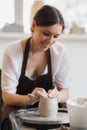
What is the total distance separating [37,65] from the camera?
150 cm

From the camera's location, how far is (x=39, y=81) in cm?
144

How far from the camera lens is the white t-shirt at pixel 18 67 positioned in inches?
55.3

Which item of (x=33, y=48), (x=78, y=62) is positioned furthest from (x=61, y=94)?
(x=78, y=62)

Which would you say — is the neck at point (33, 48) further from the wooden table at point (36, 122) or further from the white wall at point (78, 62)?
the white wall at point (78, 62)

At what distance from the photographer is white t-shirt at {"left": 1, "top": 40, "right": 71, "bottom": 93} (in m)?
1.40

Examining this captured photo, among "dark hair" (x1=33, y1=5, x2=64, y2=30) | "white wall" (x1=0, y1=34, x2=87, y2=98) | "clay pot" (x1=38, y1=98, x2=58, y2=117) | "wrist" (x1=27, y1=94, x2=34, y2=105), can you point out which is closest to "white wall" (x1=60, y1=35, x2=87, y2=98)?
"white wall" (x1=0, y1=34, x2=87, y2=98)

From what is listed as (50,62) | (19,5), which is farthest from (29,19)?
(50,62)

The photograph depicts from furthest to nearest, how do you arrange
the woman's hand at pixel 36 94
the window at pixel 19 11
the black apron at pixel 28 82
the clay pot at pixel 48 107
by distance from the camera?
1. the window at pixel 19 11
2. the black apron at pixel 28 82
3. the woman's hand at pixel 36 94
4. the clay pot at pixel 48 107

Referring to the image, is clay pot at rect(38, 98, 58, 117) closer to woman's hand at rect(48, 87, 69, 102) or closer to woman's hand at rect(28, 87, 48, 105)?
woman's hand at rect(28, 87, 48, 105)

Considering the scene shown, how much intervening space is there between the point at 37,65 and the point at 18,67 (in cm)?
12

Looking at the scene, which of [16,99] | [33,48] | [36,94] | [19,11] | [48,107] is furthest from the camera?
[19,11]

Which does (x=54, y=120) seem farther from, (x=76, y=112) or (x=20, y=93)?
(x=20, y=93)

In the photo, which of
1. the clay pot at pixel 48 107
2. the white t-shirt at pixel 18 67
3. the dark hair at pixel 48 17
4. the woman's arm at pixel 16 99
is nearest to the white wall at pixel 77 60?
the white t-shirt at pixel 18 67

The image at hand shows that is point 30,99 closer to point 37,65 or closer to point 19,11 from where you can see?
point 37,65
